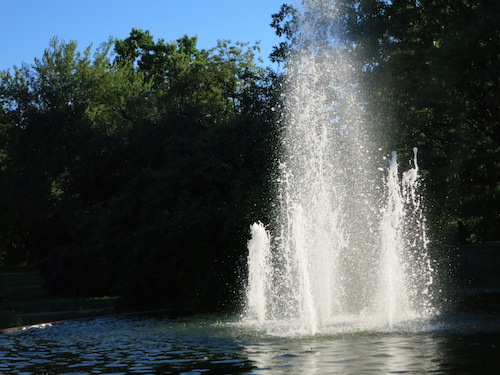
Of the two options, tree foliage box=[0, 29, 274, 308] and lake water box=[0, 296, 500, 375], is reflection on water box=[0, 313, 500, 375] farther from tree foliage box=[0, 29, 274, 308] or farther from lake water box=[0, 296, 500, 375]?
tree foliage box=[0, 29, 274, 308]

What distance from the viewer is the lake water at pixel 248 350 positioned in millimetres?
11109

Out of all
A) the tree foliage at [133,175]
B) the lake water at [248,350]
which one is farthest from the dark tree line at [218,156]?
the lake water at [248,350]

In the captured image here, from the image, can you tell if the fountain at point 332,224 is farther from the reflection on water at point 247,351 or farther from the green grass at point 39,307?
the green grass at point 39,307

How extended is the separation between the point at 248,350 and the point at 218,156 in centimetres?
1394

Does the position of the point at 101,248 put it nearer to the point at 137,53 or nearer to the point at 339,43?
the point at 339,43

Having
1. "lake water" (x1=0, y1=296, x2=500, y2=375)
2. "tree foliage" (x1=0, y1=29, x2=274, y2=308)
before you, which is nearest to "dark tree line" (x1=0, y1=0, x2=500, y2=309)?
"tree foliage" (x1=0, y1=29, x2=274, y2=308)

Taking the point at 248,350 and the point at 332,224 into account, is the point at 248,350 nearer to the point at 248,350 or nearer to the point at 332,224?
the point at 248,350

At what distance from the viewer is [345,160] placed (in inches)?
1091

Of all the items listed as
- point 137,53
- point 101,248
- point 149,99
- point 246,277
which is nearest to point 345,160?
point 246,277

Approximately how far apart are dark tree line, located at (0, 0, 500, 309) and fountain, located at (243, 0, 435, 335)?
903mm

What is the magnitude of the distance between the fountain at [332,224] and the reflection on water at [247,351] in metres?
1.47

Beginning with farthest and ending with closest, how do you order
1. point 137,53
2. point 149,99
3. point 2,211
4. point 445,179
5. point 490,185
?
point 137,53 → point 2,211 → point 149,99 → point 490,185 → point 445,179

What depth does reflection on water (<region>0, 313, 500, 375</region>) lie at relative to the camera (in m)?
11.1

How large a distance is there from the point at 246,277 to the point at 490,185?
44.7ft
